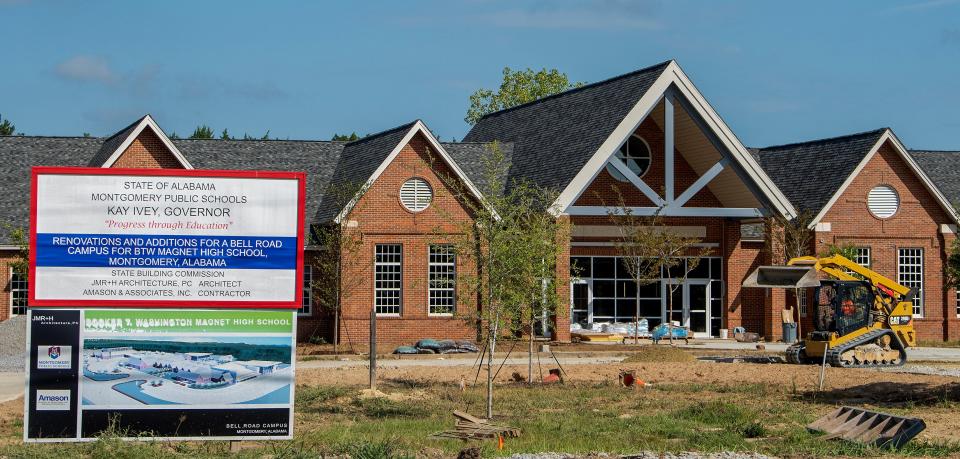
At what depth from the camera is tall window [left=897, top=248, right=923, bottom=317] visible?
4553 cm

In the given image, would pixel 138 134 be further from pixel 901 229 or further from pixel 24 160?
pixel 901 229

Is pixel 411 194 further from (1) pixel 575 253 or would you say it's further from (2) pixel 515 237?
(2) pixel 515 237

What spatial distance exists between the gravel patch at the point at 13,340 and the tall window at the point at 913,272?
94.9ft

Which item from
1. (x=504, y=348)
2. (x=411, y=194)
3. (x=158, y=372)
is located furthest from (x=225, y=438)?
(x=411, y=194)

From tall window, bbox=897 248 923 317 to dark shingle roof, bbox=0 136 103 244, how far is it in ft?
92.4

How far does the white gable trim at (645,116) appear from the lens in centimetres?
3853

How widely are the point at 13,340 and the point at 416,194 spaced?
12.4 m

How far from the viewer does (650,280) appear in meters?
39.2

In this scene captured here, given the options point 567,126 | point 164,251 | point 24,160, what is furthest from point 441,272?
point 164,251

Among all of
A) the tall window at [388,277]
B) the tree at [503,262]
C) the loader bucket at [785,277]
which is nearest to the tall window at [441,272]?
the tall window at [388,277]

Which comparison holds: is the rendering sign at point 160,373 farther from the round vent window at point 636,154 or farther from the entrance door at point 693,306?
the entrance door at point 693,306

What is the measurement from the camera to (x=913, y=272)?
150 ft

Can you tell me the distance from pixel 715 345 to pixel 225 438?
28.8 m

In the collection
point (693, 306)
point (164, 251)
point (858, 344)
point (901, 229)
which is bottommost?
point (858, 344)
